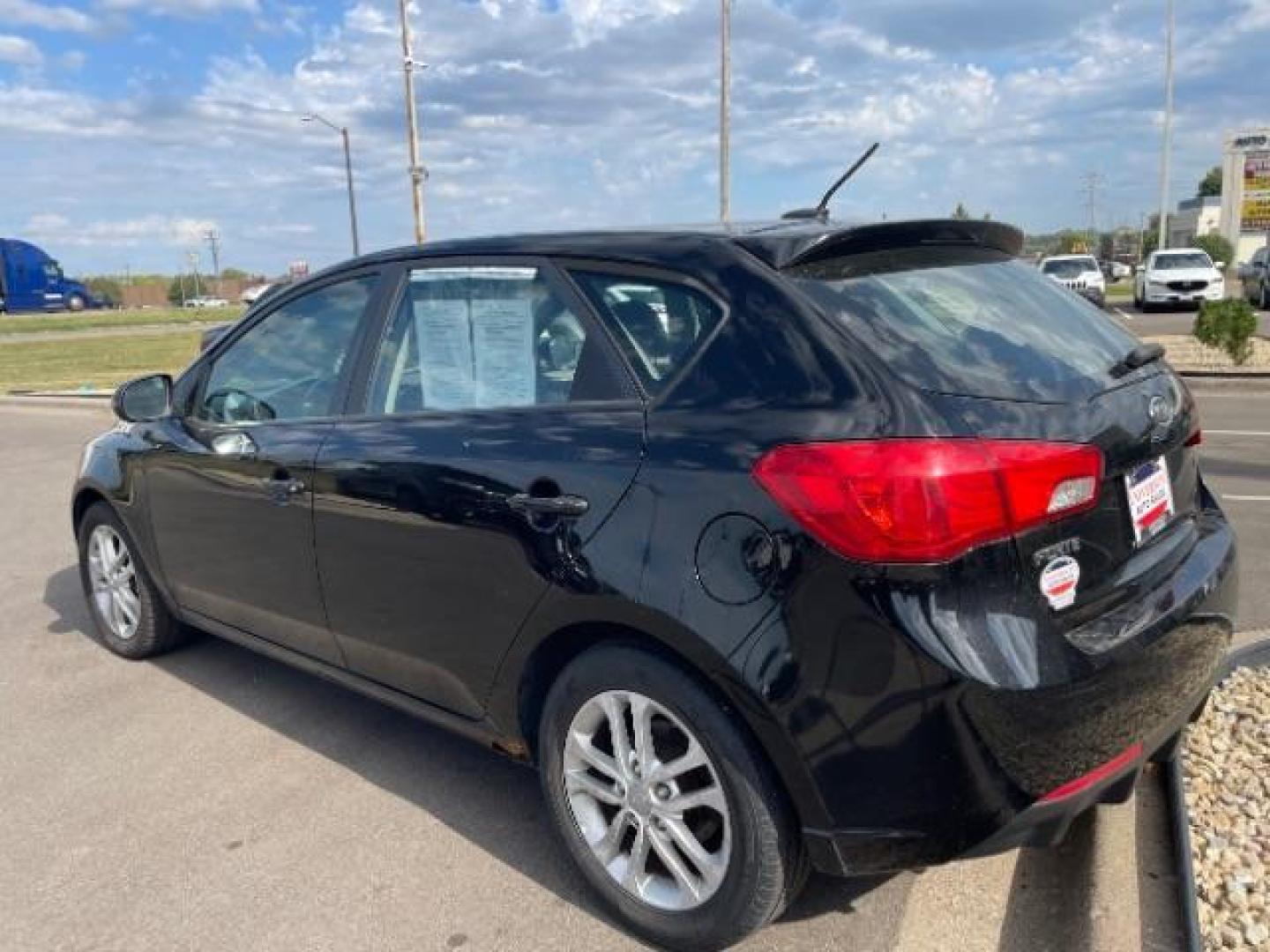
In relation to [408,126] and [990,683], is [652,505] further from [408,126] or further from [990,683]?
[408,126]

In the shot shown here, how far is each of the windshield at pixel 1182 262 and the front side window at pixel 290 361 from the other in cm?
2728

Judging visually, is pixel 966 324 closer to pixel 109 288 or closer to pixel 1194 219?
pixel 1194 219

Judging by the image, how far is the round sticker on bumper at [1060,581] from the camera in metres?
2.28

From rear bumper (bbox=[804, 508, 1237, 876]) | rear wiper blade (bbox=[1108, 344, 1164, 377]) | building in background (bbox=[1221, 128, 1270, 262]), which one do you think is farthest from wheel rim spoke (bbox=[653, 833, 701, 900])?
building in background (bbox=[1221, 128, 1270, 262])

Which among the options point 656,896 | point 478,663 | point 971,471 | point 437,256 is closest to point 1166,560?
point 971,471

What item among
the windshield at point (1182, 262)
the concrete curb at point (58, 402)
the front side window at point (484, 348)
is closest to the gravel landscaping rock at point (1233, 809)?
the front side window at point (484, 348)

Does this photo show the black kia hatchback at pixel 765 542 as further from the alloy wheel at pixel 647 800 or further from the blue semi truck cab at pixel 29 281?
the blue semi truck cab at pixel 29 281

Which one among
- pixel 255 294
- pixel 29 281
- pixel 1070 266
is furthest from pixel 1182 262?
pixel 29 281

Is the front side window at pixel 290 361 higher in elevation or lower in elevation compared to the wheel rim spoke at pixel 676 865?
higher

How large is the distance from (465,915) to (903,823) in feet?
4.10

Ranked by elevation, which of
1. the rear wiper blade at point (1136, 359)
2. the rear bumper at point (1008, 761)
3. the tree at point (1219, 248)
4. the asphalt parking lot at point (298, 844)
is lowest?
the asphalt parking lot at point (298, 844)

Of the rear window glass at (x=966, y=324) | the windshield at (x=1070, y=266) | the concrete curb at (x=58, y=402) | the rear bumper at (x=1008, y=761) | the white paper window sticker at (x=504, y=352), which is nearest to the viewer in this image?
the rear bumper at (x=1008, y=761)

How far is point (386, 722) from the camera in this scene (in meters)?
4.09

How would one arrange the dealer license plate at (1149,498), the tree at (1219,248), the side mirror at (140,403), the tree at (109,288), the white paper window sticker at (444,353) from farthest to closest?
the tree at (109,288), the tree at (1219,248), the side mirror at (140,403), the white paper window sticker at (444,353), the dealer license plate at (1149,498)
